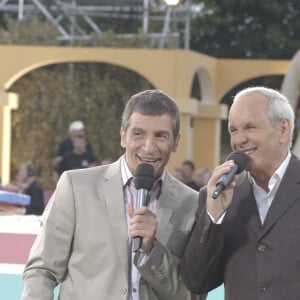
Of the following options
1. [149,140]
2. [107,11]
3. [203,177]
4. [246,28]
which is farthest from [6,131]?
[246,28]

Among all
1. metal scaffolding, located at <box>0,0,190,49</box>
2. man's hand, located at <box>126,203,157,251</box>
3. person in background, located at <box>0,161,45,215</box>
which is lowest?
person in background, located at <box>0,161,45,215</box>

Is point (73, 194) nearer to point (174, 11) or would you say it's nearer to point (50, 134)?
point (50, 134)

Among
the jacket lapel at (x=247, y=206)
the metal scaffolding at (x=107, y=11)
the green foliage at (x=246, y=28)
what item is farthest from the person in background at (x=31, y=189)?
the green foliage at (x=246, y=28)

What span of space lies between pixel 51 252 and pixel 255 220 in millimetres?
763

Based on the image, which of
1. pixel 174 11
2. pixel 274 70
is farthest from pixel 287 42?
pixel 274 70

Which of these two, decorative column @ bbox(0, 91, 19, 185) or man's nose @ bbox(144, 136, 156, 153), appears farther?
decorative column @ bbox(0, 91, 19, 185)

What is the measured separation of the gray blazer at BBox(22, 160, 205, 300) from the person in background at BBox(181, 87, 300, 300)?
0.47 ft

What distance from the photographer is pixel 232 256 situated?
4727 mm

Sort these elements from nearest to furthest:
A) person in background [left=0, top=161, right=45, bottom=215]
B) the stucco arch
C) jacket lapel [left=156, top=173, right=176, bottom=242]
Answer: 1. jacket lapel [left=156, top=173, right=176, bottom=242]
2. person in background [left=0, top=161, right=45, bottom=215]
3. the stucco arch

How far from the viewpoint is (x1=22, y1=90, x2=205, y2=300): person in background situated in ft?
15.8

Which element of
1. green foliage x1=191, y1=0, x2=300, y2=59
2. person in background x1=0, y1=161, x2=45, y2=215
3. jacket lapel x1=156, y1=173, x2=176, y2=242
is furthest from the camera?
green foliage x1=191, y1=0, x2=300, y2=59

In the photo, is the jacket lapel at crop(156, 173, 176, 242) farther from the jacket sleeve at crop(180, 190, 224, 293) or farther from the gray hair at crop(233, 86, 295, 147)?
the gray hair at crop(233, 86, 295, 147)

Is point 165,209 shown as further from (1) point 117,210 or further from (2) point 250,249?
(2) point 250,249

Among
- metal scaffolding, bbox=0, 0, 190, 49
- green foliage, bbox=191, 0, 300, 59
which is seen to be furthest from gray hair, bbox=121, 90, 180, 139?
green foliage, bbox=191, 0, 300, 59
